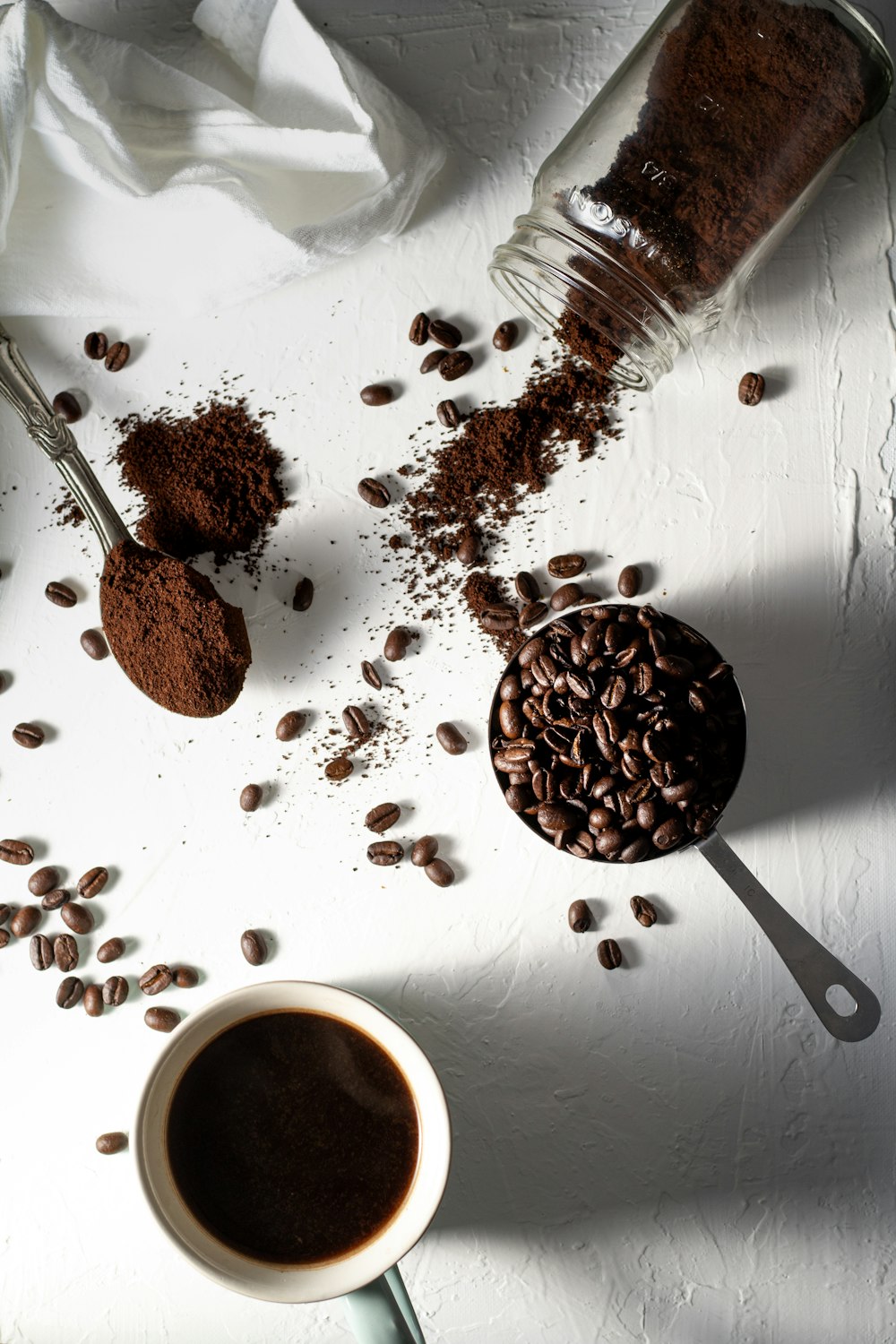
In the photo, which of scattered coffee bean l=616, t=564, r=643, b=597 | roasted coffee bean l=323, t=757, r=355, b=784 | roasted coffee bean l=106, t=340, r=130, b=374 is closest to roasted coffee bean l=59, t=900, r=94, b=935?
roasted coffee bean l=323, t=757, r=355, b=784

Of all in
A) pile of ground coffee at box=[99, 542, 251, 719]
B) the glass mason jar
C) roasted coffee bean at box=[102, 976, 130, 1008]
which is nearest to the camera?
the glass mason jar

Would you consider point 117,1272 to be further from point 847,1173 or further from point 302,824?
point 847,1173

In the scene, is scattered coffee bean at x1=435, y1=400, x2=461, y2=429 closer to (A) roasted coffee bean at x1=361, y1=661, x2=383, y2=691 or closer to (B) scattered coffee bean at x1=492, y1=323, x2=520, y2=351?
(B) scattered coffee bean at x1=492, y1=323, x2=520, y2=351

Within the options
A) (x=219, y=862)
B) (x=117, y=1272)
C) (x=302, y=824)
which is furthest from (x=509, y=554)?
(x=117, y=1272)

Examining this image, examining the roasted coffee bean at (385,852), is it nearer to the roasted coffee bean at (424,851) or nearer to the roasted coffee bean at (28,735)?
the roasted coffee bean at (424,851)

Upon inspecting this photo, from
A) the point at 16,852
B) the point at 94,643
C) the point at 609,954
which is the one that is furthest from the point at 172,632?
the point at 609,954

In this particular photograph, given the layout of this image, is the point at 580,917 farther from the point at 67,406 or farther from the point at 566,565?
the point at 67,406

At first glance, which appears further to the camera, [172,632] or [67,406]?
[67,406]
